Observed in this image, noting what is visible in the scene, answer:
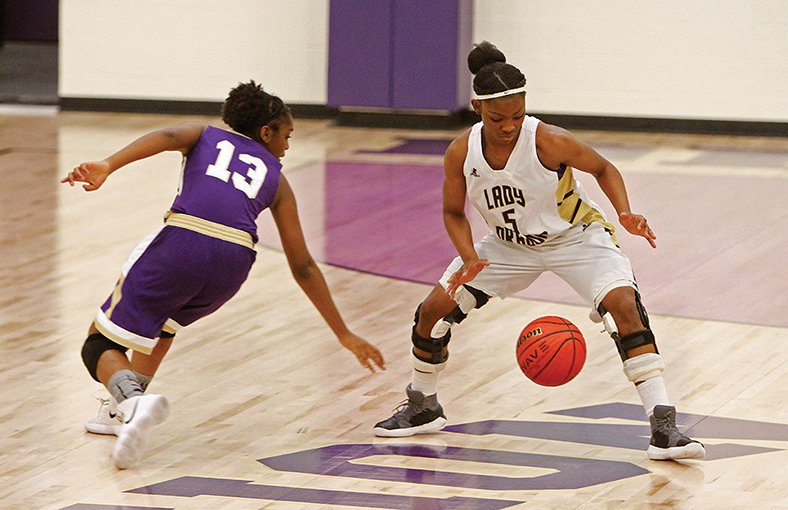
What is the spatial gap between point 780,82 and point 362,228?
5.96 meters

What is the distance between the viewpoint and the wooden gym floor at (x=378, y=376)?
5090mm

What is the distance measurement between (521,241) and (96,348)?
1.65 metres

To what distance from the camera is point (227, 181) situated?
5.32 metres

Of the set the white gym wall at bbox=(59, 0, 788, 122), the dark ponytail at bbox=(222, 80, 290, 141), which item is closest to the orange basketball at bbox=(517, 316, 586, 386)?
the dark ponytail at bbox=(222, 80, 290, 141)

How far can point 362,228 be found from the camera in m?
10.1

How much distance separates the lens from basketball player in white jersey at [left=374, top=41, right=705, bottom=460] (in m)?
5.40

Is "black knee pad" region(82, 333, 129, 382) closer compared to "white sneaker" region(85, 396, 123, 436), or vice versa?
"black knee pad" region(82, 333, 129, 382)

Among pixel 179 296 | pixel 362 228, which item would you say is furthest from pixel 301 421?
pixel 362 228

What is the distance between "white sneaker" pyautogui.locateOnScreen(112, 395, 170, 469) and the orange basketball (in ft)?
4.64

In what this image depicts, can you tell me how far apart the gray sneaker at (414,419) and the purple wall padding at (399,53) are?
9.04 metres

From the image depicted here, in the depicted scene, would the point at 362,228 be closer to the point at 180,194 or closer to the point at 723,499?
the point at 180,194

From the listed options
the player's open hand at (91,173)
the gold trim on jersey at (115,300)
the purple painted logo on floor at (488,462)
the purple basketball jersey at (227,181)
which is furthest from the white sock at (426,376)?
the player's open hand at (91,173)

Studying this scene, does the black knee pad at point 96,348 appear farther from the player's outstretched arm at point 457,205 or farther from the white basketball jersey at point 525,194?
the white basketball jersey at point 525,194

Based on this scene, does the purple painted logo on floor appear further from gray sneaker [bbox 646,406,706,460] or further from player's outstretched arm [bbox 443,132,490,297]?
player's outstretched arm [bbox 443,132,490,297]
